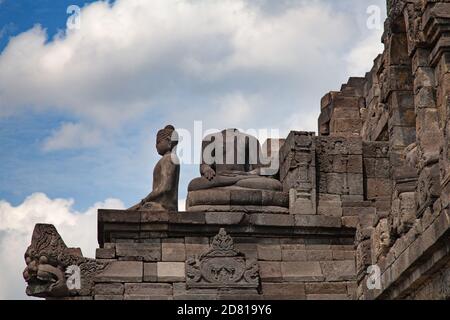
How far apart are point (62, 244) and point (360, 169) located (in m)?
5.52

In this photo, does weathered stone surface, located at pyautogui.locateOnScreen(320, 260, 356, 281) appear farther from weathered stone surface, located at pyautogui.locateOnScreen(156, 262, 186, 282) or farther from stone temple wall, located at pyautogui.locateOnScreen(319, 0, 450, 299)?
stone temple wall, located at pyautogui.locateOnScreen(319, 0, 450, 299)

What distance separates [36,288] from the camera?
18906 mm

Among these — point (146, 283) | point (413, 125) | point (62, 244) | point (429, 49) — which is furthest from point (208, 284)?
point (429, 49)

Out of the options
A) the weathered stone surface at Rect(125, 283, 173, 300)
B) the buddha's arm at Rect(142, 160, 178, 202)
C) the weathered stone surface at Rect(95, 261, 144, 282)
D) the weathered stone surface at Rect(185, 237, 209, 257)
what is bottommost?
the weathered stone surface at Rect(125, 283, 173, 300)

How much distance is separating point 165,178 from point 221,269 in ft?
7.37

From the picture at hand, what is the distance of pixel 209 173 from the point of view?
20.2m

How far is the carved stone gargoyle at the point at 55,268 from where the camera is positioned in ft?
61.7

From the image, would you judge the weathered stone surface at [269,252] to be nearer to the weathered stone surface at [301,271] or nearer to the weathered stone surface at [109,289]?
the weathered stone surface at [301,271]

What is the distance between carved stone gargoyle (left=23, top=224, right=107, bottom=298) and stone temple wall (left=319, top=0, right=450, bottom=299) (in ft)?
19.7

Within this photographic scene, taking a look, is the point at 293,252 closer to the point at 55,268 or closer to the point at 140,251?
the point at 140,251

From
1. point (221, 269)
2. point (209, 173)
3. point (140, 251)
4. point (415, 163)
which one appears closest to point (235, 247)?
point (221, 269)

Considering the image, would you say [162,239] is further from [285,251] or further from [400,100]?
[400,100]

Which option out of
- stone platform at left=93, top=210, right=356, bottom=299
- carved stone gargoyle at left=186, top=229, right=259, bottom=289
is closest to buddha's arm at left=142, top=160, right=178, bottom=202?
stone platform at left=93, top=210, right=356, bottom=299

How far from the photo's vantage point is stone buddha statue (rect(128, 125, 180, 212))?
1969 centimetres
